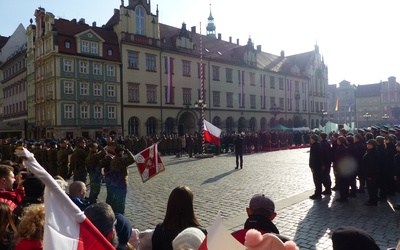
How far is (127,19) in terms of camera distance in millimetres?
37406

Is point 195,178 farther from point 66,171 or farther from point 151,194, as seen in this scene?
point 66,171

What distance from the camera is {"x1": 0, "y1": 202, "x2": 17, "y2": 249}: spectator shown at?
3.11 meters

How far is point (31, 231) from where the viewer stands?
8.79ft

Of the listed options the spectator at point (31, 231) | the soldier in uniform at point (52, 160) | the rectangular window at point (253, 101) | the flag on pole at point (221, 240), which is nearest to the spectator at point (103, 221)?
the spectator at point (31, 231)

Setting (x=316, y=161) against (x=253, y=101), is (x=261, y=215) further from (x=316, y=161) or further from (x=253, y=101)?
(x=253, y=101)

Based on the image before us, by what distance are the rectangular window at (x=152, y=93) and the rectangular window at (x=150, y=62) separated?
2.15m

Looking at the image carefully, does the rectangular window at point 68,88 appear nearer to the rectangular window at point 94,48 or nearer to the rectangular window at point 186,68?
the rectangular window at point 94,48

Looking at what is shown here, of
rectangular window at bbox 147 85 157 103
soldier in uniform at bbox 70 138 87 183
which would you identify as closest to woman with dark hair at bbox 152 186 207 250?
soldier in uniform at bbox 70 138 87 183

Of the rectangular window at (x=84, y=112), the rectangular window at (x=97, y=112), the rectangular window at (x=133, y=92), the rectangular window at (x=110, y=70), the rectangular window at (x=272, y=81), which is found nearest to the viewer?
the rectangular window at (x=84, y=112)

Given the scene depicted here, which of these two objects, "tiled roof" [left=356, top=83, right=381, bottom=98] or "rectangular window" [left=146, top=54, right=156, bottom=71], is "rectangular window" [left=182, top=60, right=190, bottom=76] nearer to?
A: "rectangular window" [left=146, top=54, right=156, bottom=71]

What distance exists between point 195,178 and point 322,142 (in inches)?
223

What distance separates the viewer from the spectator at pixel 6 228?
3112 mm

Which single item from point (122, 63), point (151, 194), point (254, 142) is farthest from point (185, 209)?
point (122, 63)

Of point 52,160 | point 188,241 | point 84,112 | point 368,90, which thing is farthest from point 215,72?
point 368,90
